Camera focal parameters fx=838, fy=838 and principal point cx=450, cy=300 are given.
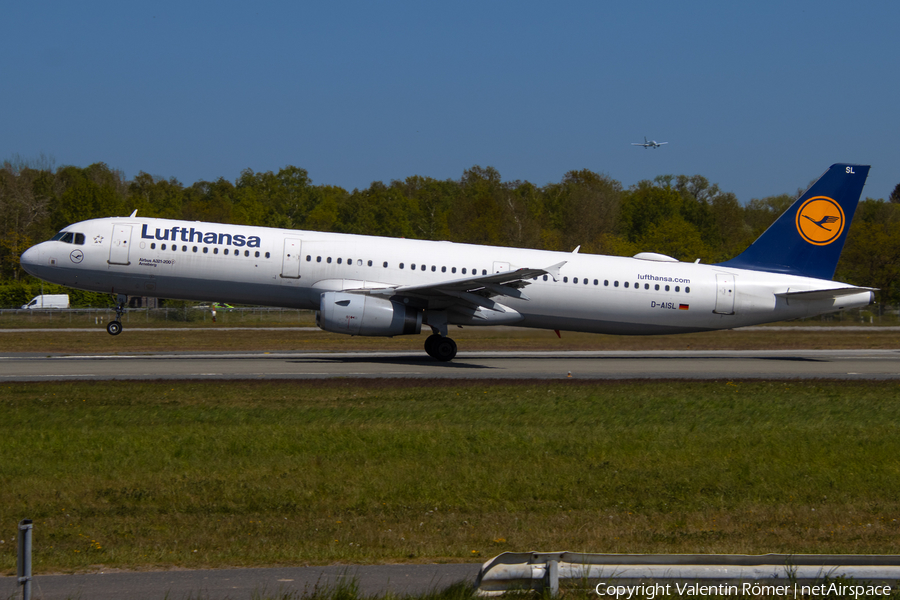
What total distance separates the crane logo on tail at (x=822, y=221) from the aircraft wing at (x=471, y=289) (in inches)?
395

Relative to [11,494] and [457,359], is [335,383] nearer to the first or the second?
[457,359]

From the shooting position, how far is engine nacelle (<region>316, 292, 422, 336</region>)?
25.2 meters

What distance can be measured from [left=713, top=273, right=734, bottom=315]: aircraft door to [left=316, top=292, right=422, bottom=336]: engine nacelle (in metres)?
11.0

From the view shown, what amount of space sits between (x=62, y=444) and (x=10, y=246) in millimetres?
68759

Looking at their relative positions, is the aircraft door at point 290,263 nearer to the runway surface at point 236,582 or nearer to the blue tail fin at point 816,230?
the blue tail fin at point 816,230

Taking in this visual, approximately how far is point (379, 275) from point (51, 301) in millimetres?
50836

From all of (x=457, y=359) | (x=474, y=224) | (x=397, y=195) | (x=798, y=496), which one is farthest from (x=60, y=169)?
(x=798, y=496)

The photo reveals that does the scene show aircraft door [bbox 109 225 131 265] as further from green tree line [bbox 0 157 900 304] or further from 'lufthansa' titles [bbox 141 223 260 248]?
green tree line [bbox 0 157 900 304]

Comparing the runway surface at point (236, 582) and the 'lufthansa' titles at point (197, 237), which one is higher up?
the 'lufthansa' titles at point (197, 237)

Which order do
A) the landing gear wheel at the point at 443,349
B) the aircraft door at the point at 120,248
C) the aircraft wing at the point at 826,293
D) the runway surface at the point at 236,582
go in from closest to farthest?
the runway surface at the point at 236,582 → the aircraft door at the point at 120,248 → the landing gear wheel at the point at 443,349 → the aircraft wing at the point at 826,293

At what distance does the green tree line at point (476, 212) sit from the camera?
71.9 metres

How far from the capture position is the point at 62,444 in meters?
12.9

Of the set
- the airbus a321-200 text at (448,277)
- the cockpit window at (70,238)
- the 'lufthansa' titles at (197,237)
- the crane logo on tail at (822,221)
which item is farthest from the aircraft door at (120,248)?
the crane logo on tail at (822,221)

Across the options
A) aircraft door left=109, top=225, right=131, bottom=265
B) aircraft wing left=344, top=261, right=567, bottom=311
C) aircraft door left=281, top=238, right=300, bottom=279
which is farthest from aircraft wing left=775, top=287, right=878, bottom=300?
aircraft door left=109, top=225, right=131, bottom=265
